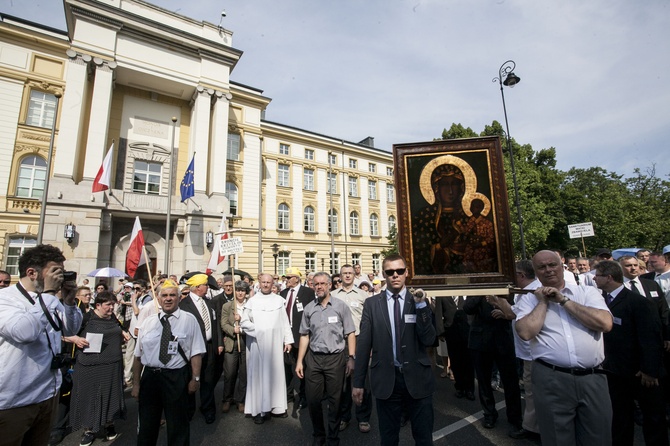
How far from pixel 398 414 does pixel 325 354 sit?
1484 mm

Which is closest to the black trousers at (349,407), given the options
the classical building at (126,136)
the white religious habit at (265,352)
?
the white religious habit at (265,352)

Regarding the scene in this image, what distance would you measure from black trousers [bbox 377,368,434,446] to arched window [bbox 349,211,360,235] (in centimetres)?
3175

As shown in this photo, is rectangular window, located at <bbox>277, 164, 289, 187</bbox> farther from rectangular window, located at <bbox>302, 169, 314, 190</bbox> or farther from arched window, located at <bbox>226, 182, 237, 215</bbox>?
arched window, located at <bbox>226, 182, 237, 215</bbox>

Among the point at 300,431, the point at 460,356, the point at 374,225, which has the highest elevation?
the point at 374,225

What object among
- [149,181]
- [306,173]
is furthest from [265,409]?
[306,173]

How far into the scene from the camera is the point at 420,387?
2.99 m

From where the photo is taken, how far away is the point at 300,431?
4.70 meters

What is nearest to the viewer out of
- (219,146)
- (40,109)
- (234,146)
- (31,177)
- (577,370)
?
(577,370)

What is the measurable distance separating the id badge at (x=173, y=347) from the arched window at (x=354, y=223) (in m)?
31.3

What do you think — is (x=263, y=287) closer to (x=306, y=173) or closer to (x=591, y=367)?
(x=591, y=367)

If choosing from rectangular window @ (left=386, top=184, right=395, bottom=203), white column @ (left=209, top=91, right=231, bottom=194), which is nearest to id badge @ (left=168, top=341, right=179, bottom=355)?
white column @ (left=209, top=91, right=231, bottom=194)

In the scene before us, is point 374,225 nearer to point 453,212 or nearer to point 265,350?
point 265,350

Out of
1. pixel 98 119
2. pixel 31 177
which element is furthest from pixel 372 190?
pixel 31 177

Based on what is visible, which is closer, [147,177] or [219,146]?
[147,177]
